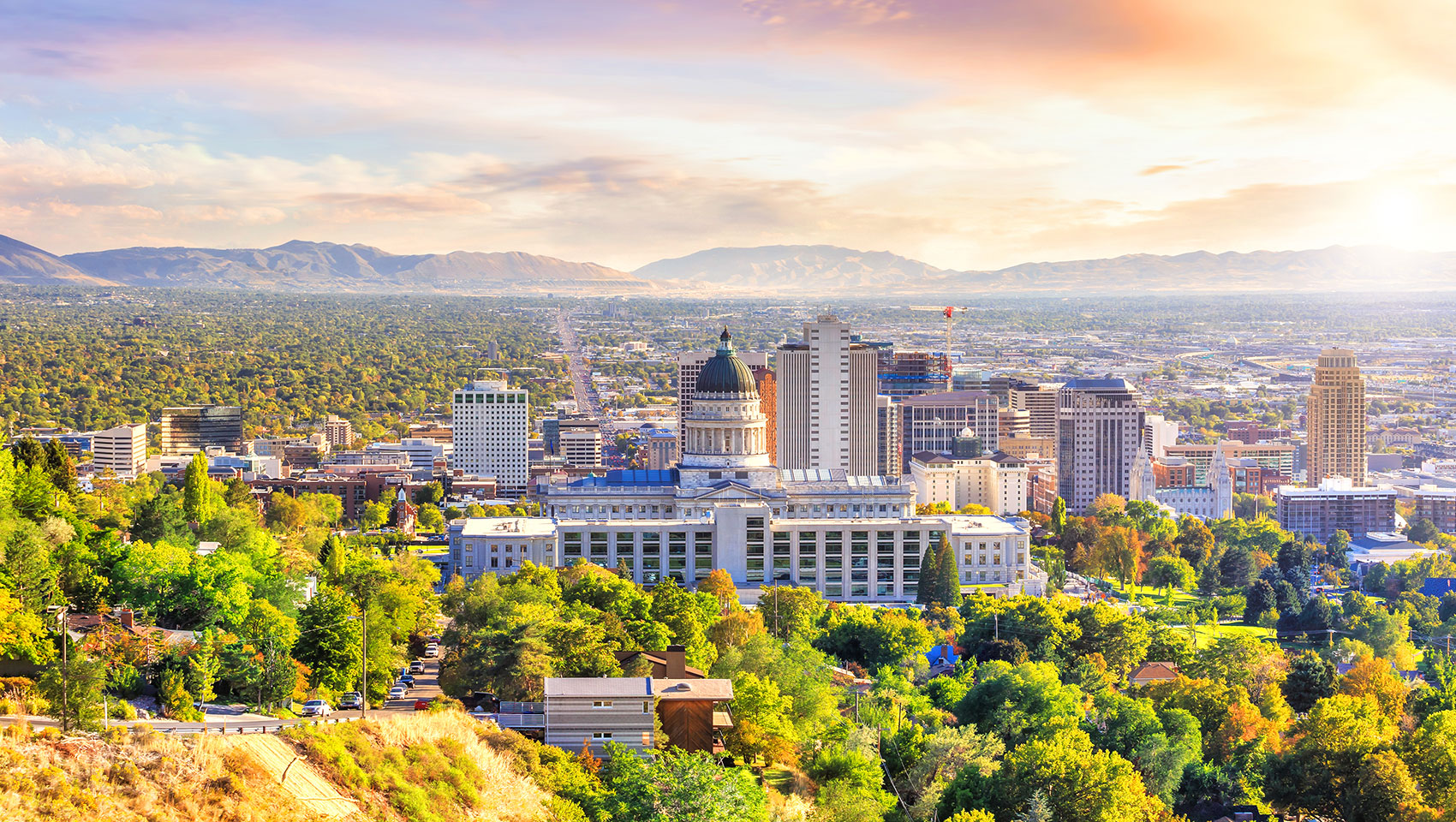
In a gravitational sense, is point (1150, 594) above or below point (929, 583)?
→ below

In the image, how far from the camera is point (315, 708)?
4659 centimetres

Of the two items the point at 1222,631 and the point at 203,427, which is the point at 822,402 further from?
the point at 203,427

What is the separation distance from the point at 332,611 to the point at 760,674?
45.2 ft

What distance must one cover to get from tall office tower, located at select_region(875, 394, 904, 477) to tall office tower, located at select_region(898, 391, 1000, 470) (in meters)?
12.7

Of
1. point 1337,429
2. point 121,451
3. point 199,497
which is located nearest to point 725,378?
point 199,497

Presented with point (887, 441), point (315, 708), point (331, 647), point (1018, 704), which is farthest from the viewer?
point (887, 441)

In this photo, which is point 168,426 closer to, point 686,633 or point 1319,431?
point 1319,431

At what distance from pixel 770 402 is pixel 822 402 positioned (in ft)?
51.2

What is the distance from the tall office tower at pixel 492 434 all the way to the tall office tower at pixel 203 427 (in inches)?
1011

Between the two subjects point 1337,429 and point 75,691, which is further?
point 1337,429

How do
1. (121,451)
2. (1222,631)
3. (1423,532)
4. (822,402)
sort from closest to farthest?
(1222,631)
(1423,532)
(822,402)
(121,451)

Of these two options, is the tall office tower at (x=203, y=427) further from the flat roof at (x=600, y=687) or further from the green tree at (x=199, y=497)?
the flat roof at (x=600, y=687)

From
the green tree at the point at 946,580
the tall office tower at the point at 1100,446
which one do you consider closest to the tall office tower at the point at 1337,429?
the tall office tower at the point at 1100,446

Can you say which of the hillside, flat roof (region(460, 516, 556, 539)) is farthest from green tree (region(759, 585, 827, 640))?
the hillside
